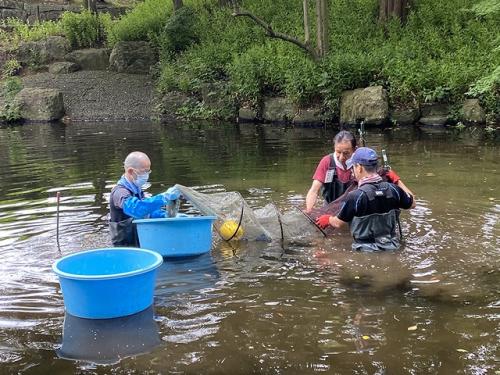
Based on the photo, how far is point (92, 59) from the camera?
87.2 feet

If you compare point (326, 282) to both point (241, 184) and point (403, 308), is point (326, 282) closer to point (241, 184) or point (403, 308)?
point (403, 308)

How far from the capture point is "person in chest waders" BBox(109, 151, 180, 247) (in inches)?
234

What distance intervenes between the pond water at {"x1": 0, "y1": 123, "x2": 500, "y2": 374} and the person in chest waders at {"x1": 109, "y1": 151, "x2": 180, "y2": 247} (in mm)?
654

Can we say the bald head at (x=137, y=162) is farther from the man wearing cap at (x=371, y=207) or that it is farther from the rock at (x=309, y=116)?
the rock at (x=309, y=116)

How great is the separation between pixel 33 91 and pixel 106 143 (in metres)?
8.18

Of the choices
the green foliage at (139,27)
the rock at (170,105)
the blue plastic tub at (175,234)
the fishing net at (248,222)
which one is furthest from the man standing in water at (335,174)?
the green foliage at (139,27)

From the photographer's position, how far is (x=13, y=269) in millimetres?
6102

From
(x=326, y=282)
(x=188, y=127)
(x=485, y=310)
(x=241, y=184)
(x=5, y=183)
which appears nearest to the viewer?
(x=485, y=310)

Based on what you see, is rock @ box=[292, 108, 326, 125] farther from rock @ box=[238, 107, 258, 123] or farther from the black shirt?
the black shirt

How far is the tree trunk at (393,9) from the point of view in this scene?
20969 millimetres

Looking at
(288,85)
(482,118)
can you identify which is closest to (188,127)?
(288,85)

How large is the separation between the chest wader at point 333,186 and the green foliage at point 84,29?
75.3 ft

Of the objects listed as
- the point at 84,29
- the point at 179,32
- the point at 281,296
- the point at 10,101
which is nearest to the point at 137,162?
the point at 281,296

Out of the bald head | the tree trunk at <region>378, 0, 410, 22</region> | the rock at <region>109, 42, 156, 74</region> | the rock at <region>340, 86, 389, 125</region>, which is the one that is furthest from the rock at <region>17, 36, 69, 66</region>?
the bald head
